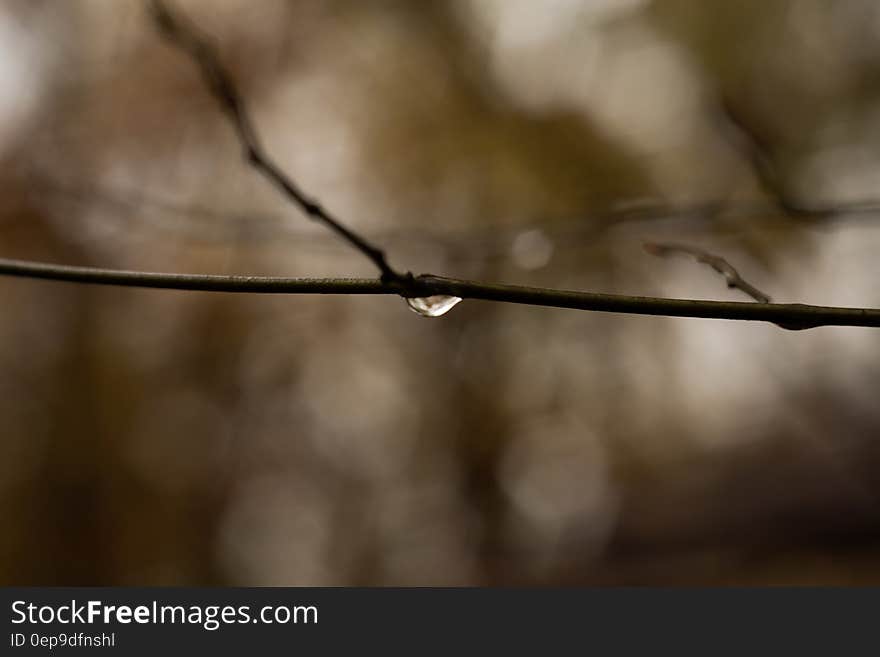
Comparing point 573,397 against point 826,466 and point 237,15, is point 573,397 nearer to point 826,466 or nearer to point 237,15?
point 826,466

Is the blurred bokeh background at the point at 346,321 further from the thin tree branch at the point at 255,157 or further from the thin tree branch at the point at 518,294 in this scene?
the thin tree branch at the point at 518,294

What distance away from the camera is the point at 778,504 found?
3.33 m

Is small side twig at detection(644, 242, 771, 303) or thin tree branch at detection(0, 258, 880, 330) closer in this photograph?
thin tree branch at detection(0, 258, 880, 330)

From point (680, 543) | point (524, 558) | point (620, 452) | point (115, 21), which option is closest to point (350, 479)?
point (524, 558)

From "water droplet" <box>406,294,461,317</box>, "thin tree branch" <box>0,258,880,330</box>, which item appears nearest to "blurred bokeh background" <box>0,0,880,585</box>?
"water droplet" <box>406,294,461,317</box>

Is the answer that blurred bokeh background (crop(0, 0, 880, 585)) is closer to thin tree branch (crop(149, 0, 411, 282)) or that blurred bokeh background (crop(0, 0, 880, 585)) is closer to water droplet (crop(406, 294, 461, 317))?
thin tree branch (crop(149, 0, 411, 282))

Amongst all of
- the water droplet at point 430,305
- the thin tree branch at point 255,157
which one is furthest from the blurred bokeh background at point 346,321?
the water droplet at point 430,305

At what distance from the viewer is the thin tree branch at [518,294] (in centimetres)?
43

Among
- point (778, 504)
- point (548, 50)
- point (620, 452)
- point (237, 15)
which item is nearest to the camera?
point (548, 50)

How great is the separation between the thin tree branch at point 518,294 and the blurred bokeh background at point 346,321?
195 centimetres

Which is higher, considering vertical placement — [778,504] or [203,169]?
[203,169]

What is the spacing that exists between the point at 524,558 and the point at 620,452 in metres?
0.58

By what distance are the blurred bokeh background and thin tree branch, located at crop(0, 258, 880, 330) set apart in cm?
195

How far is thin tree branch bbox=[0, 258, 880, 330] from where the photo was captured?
0.43 m
